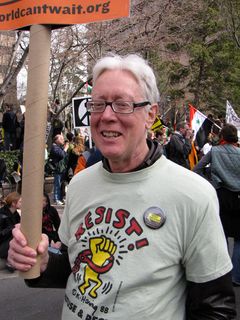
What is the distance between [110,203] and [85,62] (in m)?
14.6

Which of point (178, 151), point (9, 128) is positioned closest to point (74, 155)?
point (178, 151)

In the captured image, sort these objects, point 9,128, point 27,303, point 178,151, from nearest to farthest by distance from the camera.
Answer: point 27,303, point 178,151, point 9,128

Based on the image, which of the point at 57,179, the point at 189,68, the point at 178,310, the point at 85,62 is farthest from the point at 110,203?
the point at 189,68

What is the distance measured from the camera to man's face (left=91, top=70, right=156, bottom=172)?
161 centimetres

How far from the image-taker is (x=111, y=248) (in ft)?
5.19

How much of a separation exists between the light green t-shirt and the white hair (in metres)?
0.26

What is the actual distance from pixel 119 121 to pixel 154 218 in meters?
0.35

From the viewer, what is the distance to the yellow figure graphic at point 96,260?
158 cm

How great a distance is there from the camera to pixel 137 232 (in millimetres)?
1554

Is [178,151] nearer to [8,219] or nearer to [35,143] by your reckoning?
[8,219]

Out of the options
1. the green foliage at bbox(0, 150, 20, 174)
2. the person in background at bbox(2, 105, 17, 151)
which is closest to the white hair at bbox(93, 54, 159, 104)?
the green foliage at bbox(0, 150, 20, 174)

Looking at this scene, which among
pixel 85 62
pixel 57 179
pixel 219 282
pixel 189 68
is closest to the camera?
pixel 219 282

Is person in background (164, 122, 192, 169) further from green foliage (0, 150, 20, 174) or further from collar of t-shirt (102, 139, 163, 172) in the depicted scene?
collar of t-shirt (102, 139, 163, 172)

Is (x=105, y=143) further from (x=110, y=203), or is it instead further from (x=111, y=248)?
(x=111, y=248)
